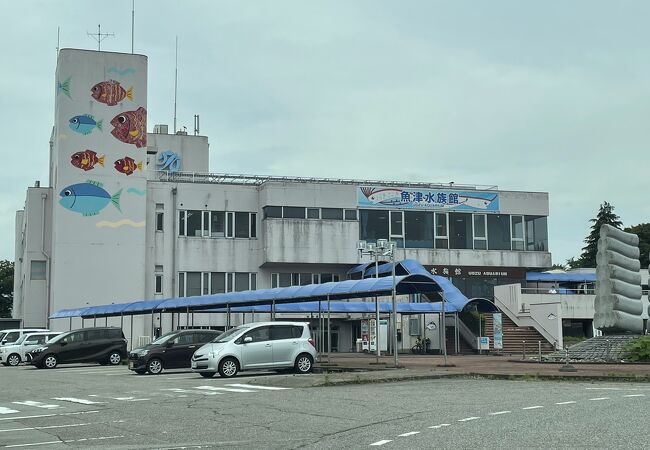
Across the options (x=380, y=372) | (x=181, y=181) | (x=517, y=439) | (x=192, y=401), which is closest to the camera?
(x=517, y=439)

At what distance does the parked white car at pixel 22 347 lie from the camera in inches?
1628

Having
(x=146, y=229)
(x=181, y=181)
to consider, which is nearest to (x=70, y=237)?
(x=146, y=229)

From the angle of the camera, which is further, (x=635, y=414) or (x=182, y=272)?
(x=182, y=272)

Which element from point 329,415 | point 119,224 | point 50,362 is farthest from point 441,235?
point 329,415

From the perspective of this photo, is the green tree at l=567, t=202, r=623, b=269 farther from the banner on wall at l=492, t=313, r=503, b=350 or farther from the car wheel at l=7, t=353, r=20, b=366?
the car wheel at l=7, t=353, r=20, b=366

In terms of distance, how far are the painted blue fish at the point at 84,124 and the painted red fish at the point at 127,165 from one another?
2.54 m

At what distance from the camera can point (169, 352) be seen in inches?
1221

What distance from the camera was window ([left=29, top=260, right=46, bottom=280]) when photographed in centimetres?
6116

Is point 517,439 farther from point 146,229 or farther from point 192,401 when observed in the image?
point 146,229

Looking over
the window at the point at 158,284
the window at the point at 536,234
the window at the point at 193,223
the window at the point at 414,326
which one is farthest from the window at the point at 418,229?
the window at the point at 158,284

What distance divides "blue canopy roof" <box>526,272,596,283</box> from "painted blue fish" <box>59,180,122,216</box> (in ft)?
97.4

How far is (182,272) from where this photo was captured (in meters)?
58.2

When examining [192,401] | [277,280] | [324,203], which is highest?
[324,203]

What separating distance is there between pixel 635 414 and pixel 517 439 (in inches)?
145
